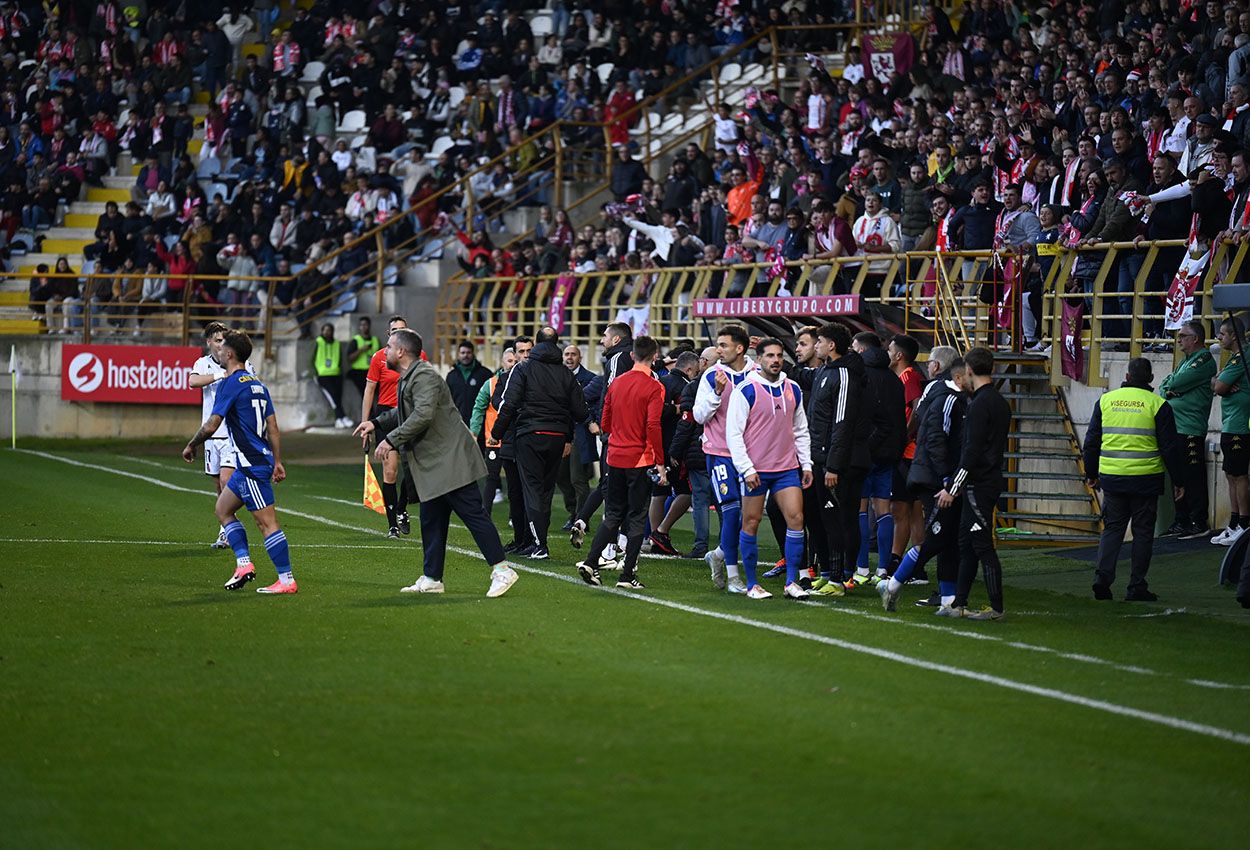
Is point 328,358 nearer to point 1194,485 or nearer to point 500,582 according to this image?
point 1194,485

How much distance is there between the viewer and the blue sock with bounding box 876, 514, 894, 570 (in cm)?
1382

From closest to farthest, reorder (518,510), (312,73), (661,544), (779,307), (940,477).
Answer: (940,477) → (518,510) → (661,544) → (779,307) → (312,73)

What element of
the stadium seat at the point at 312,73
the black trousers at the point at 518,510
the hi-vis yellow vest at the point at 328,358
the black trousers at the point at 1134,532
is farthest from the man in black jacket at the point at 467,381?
the stadium seat at the point at 312,73

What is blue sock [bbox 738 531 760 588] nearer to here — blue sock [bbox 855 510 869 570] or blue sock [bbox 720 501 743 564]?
blue sock [bbox 720 501 743 564]

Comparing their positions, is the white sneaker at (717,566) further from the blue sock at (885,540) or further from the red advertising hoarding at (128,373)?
the red advertising hoarding at (128,373)

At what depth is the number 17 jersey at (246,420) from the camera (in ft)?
40.8

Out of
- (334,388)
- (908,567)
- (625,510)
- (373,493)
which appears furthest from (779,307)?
(334,388)

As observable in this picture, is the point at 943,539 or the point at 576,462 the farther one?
the point at 576,462

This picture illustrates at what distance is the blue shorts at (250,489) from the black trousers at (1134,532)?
6.46 meters

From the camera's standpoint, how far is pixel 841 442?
1297 cm

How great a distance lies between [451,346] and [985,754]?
24912mm

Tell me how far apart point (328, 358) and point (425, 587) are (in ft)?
65.8

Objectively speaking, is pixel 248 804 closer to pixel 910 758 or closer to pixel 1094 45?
pixel 910 758

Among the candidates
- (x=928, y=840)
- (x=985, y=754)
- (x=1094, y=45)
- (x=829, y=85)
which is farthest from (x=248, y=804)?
(x=829, y=85)
